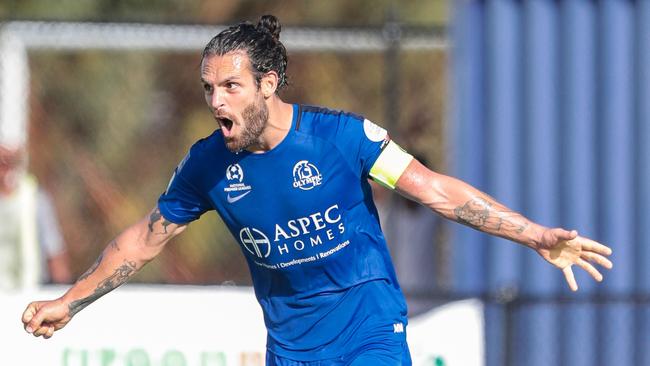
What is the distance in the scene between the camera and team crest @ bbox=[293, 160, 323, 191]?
5.21 m

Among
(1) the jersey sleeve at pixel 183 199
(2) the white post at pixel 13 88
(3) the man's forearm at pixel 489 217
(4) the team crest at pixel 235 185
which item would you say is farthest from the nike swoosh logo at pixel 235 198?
(2) the white post at pixel 13 88

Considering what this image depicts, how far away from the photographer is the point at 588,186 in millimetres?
9109

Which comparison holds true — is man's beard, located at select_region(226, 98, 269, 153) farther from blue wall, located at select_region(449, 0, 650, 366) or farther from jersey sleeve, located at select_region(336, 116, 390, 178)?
blue wall, located at select_region(449, 0, 650, 366)

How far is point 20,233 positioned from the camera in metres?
9.05

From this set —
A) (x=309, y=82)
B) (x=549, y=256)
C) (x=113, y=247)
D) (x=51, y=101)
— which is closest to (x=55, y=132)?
(x=51, y=101)

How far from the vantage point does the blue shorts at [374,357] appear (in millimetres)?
5207

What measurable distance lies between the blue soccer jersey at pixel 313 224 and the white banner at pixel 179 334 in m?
2.47

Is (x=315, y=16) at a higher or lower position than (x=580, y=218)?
higher

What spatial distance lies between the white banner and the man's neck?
2859 millimetres

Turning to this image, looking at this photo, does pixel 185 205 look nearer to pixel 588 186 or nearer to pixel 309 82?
pixel 588 186

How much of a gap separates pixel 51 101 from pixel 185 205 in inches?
476

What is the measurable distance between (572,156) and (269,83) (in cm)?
437

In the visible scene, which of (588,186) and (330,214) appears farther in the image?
(588,186)

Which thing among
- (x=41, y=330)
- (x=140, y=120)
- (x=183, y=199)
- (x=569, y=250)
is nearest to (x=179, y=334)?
(x=41, y=330)
